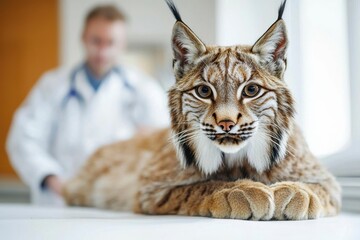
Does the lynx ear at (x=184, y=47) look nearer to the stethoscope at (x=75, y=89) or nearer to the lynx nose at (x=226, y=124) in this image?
the lynx nose at (x=226, y=124)

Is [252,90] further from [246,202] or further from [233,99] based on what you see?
[246,202]

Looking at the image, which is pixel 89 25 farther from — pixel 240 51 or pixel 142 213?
pixel 240 51

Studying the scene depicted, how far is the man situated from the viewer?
206 centimetres

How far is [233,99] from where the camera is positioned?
0.75m

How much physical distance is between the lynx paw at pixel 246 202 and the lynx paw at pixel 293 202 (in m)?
0.01

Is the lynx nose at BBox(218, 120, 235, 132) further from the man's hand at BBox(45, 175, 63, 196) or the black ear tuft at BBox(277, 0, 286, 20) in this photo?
the man's hand at BBox(45, 175, 63, 196)

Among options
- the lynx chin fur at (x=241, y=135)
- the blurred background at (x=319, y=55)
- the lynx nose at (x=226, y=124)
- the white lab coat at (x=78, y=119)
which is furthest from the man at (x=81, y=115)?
the lynx nose at (x=226, y=124)

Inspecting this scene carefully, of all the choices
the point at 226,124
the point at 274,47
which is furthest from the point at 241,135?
the point at 274,47

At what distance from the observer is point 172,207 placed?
95 cm

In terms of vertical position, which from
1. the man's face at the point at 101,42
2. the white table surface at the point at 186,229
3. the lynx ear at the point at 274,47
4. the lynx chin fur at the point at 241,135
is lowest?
the white table surface at the point at 186,229

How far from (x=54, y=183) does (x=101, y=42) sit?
0.63m

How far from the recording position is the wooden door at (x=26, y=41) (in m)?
3.59

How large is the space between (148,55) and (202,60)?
279cm

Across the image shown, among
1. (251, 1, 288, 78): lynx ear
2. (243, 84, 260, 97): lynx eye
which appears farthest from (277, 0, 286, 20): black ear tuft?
(243, 84, 260, 97): lynx eye
